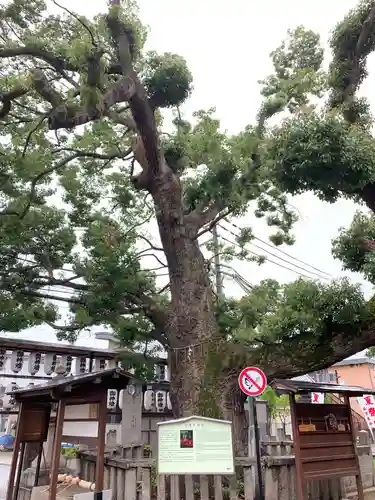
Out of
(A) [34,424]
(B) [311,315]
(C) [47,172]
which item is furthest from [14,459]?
(B) [311,315]

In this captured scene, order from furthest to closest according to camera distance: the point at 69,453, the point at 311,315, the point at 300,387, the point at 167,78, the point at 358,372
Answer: the point at 358,372 < the point at 69,453 < the point at 167,78 < the point at 311,315 < the point at 300,387

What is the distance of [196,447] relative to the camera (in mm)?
6117

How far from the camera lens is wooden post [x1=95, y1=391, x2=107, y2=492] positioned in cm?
706

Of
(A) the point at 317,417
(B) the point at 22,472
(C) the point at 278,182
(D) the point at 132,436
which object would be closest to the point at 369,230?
(C) the point at 278,182

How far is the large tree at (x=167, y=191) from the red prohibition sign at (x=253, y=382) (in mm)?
1777

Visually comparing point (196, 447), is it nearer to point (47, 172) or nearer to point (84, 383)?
point (84, 383)

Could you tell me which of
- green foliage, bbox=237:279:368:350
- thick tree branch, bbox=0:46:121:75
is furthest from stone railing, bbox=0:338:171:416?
thick tree branch, bbox=0:46:121:75

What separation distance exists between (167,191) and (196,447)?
598 centimetres

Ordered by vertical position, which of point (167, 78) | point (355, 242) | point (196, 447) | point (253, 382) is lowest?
point (196, 447)

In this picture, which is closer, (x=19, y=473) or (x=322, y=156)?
(x=322, y=156)

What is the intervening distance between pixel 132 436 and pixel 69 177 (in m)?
6.87

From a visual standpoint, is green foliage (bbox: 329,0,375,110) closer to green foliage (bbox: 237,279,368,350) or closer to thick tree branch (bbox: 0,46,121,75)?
green foliage (bbox: 237,279,368,350)

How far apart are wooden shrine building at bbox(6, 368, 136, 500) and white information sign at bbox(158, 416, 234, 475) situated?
158cm

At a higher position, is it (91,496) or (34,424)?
(34,424)
